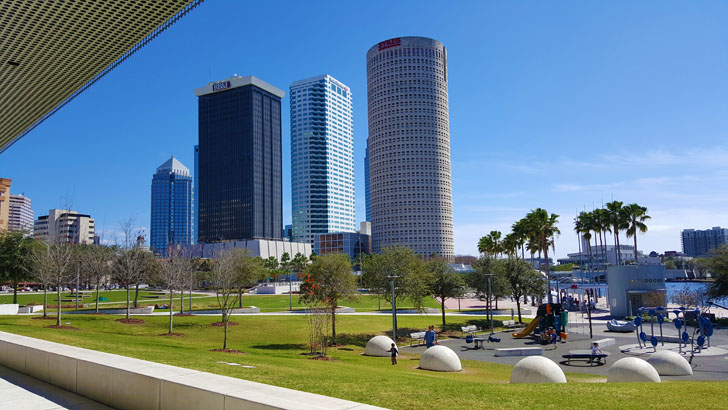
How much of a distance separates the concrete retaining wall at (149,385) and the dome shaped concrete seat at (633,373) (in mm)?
17363

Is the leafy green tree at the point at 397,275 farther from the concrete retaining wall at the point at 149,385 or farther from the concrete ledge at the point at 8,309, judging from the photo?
the concrete retaining wall at the point at 149,385

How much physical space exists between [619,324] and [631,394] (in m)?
42.7

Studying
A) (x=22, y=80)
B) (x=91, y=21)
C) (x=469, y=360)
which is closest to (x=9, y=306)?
(x=22, y=80)

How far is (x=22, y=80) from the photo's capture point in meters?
23.7

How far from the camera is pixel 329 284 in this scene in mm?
37844

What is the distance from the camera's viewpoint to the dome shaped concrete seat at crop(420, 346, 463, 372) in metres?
26.7

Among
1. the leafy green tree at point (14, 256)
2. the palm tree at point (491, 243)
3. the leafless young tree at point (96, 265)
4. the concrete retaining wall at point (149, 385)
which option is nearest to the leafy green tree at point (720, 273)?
the palm tree at point (491, 243)

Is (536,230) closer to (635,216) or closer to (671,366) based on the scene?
(635,216)

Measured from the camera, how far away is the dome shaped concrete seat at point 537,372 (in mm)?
19016

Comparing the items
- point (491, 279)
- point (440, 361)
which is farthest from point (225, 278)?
point (491, 279)

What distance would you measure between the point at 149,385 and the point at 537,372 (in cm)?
1580

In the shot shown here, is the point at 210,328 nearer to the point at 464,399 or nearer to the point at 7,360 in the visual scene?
the point at 7,360

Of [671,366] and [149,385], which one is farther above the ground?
[149,385]

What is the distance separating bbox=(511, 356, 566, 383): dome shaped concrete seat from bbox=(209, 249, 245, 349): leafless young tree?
17.7 m
